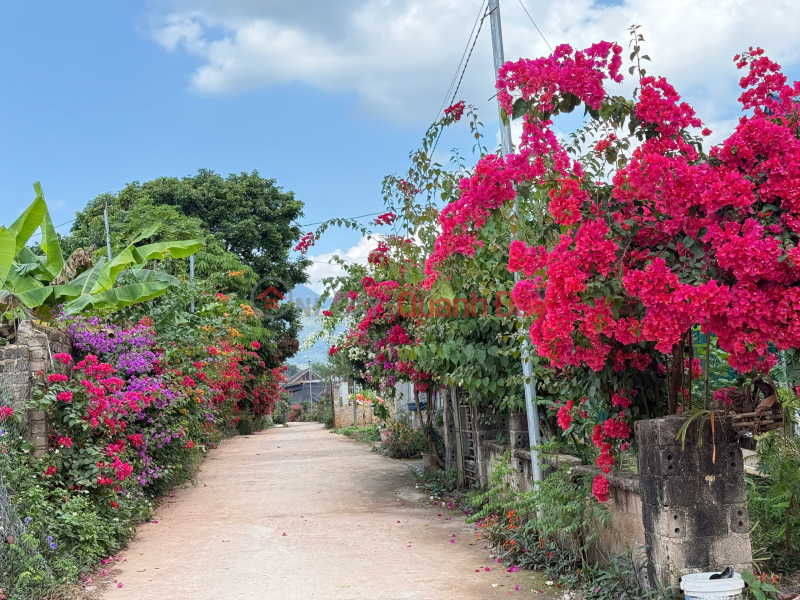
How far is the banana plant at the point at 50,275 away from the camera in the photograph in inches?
379

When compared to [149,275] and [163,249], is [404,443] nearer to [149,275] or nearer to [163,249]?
[149,275]

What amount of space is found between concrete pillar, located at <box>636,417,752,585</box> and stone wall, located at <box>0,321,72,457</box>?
6.22 metres

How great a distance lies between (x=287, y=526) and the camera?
378 inches

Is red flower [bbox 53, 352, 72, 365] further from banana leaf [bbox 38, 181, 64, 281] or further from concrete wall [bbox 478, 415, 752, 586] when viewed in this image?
concrete wall [bbox 478, 415, 752, 586]

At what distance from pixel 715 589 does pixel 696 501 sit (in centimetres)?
60

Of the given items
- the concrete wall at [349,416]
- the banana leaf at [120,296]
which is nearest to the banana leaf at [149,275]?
the banana leaf at [120,296]

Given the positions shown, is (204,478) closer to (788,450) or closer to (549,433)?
(549,433)

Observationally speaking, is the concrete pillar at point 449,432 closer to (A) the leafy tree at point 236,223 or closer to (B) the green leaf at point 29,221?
(B) the green leaf at point 29,221

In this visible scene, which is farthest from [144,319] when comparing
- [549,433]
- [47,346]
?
[549,433]

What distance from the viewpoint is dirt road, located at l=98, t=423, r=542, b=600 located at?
6.53 m

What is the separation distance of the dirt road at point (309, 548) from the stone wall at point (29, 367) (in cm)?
171

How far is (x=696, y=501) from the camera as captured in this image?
15.9 ft

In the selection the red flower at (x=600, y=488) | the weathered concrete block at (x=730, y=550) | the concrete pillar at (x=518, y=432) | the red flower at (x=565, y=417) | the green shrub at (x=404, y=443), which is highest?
the red flower at (x=565, y=417)

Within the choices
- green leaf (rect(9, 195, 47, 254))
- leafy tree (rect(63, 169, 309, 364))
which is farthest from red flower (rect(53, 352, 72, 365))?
leafy tree (rect(63, 169, 309, 364))
